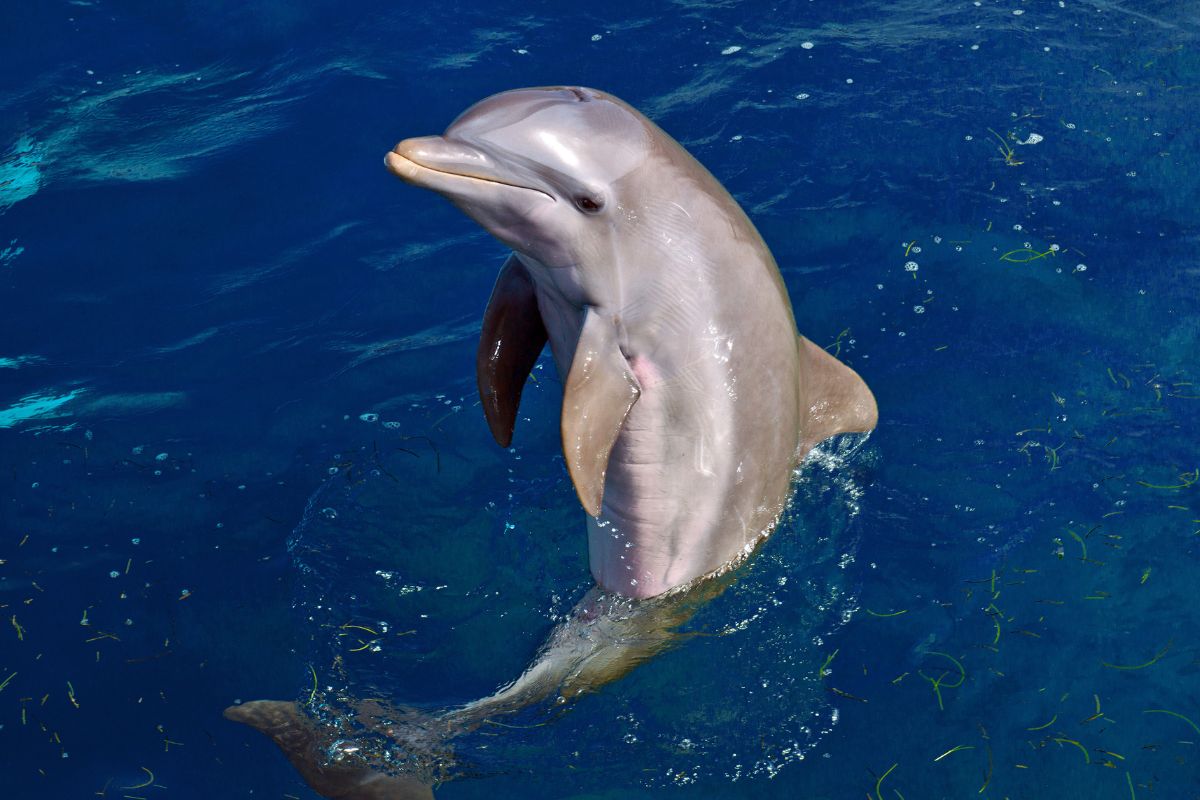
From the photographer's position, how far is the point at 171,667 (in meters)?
6.01

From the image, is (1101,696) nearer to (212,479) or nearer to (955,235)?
(955,235)

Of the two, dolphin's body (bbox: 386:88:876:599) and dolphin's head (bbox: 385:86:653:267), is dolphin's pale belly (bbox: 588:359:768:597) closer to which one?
dolphin's body (bbox: 386:88:876:599)

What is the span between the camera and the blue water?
5.72 m

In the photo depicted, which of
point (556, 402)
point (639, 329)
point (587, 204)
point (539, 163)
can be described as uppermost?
point (539, 163)

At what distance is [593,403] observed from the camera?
4.75 meters

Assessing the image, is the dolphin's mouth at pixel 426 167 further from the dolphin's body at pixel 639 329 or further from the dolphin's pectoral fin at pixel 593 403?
the dolphin's pectoral fin at pixel 593 403

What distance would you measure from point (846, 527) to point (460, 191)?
303 cm

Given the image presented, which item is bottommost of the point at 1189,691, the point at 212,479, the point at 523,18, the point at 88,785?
the point at 1189,691

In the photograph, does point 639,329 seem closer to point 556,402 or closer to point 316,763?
point 556,402

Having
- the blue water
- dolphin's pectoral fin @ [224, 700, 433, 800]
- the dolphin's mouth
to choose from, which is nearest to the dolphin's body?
the dolphin's mouth

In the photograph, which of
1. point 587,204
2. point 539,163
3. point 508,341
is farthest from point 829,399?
point 539,163

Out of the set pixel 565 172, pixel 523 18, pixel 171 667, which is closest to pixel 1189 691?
pixel 565 172

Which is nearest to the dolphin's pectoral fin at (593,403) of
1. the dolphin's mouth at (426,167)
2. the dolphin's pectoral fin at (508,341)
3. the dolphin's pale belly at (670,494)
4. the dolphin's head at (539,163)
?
the dolphin's pale belly at (670,494)

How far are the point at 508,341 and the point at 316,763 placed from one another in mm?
2122
